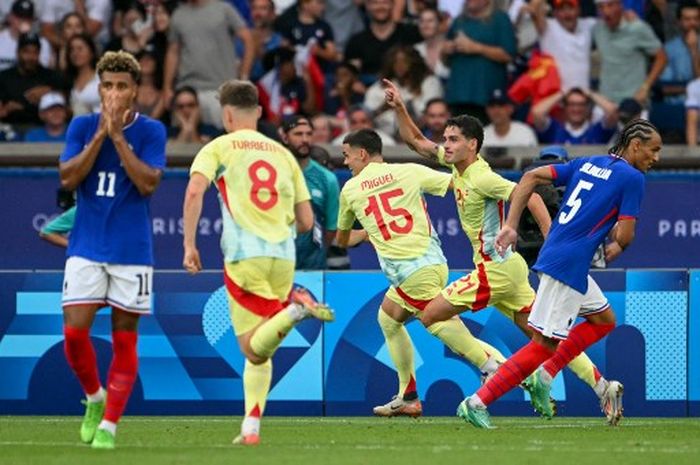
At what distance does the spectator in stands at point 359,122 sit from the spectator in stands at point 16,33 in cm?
344

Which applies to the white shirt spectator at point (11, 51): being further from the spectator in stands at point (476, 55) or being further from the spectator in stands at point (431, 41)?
the spectator in stands at point (476, 55)

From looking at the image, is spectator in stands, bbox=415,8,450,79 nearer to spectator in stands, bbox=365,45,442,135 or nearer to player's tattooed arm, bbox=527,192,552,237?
spectator in stands, bbox=365,45,442,135

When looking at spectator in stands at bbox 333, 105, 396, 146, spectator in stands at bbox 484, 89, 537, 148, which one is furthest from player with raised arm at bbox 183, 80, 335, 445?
spectator in stands at bbox 484, 89, 537, 148

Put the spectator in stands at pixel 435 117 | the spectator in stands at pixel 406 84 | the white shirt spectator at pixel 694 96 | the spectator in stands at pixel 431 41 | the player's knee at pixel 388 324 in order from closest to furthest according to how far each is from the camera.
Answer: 1. the player's knee at pixel 388 324
2. the spectator in stands at pixel 435 117
3. the white shirt spectator at pixel 694 96
4. the spectator in stands at pixel 406 84
5. the spectator in stands at pixel 431 41

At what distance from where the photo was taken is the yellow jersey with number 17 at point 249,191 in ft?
34.6

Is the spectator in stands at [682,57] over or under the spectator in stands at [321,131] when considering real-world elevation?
over

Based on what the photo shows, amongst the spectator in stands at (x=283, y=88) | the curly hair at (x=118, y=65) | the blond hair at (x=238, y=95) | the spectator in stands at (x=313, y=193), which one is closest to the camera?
the curly hair at (x=118, y=65)

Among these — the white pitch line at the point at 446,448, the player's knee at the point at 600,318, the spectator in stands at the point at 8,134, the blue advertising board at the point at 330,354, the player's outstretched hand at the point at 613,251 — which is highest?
the spectator in stands at the point at 8,134

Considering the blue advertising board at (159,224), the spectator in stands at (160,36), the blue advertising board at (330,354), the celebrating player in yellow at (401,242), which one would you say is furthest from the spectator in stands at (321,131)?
the celebrating player in yellow at (401,242)

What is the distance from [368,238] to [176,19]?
646 centimetres

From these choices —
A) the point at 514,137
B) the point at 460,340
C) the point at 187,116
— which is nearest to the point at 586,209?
Result: the point at 460,340

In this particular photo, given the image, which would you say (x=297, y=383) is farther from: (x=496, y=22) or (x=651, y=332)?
(x=496, y=22)

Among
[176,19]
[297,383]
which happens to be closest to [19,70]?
[176,19]

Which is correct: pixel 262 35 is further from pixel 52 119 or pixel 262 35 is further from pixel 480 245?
pixel 480 245
